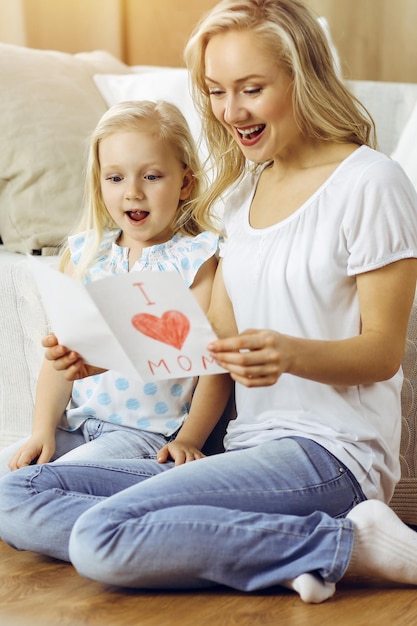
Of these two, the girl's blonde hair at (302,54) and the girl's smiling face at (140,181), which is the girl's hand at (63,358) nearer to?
the girl's smiling face at (140,181)

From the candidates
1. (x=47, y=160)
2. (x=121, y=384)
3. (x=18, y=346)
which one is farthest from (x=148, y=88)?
(x=121, y=384)

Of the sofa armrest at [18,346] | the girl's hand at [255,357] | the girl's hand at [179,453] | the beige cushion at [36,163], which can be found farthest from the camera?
the beige cushion at [36,163]

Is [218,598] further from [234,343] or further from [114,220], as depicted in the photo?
[114,220]

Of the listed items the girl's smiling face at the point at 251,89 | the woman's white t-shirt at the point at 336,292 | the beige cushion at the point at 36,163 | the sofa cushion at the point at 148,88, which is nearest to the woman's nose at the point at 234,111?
the girl's smiling face at the point at 251,89

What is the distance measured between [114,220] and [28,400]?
401 mm

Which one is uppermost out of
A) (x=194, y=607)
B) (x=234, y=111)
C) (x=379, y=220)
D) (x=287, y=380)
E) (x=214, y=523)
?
(x=234, y=111)

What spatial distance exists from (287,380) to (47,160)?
0.88 m

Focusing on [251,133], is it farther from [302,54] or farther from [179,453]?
[179,453]

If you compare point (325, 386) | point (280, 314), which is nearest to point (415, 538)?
point (325, 386)

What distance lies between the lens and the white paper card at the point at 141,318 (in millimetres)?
1177

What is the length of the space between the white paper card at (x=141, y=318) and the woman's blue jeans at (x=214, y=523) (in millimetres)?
161

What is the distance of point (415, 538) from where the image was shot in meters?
1.25

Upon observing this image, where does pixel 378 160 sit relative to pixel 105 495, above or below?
above

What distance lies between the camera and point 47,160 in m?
2.00
